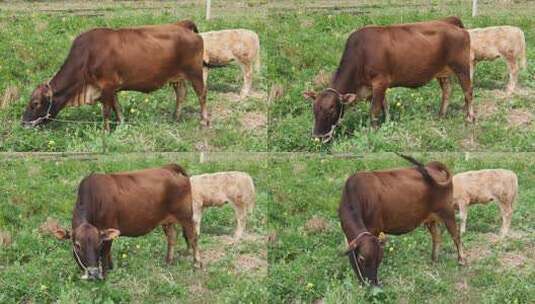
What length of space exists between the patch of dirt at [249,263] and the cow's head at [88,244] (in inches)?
60.2

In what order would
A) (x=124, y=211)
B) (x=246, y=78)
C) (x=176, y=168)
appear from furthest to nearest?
1. (x=246, y=78)
2. (x=176, y=168)
3. (x=124, y=211)

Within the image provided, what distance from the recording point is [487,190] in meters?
13.3

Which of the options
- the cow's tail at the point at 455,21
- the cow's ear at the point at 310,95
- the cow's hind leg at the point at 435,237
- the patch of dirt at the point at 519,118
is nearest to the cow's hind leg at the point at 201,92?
the cow's ear at the point at 310,95

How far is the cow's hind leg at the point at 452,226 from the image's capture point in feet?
42.3

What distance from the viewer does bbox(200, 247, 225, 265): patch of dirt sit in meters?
13.0

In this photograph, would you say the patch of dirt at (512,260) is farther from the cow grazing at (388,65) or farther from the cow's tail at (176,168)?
the cow's tail at (176,168)

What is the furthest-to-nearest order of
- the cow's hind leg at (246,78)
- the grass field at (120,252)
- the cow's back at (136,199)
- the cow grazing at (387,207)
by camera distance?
1. the cow's hind leg at (246,78)
2. the grass field at (120,252)
3. the cow's back at (136,199)
4. the cow grazing at (387,207)

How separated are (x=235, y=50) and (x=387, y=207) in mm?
2480

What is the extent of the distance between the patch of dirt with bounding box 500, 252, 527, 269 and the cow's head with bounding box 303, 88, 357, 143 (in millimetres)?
2239

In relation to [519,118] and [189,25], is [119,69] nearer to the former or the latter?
[189,25]

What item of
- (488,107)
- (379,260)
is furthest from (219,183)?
(488,107)

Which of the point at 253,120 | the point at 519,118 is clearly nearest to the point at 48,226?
the point at 253,120

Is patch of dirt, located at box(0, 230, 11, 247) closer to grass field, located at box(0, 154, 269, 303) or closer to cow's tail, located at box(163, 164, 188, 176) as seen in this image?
grass field, located at box(0, 154, 269, 303)

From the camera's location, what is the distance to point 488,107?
13375 millimetres
